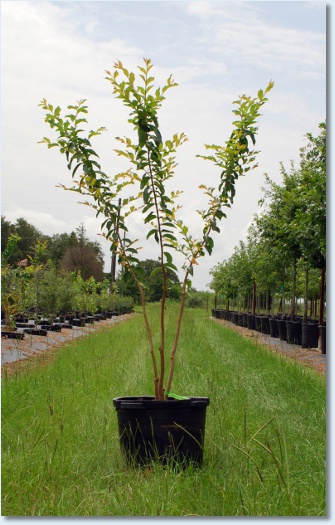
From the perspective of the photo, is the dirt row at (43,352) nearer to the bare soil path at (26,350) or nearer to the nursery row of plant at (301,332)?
the bare soil path at (26,350)

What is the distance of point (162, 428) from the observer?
341cm

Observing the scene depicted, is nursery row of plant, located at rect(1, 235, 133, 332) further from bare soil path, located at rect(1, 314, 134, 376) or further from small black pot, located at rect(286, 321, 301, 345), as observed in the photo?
small black pot, located at rect(286, 321, 301, 345)

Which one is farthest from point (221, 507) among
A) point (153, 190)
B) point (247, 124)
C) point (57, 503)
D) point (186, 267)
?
point (247, 124)

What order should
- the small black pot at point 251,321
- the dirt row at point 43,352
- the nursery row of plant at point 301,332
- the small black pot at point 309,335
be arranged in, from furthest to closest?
the small black pot at point 251,321 → the small black pot at point 309,335 → the nursery row of plant at point 301,332 → the dirt row at point 43,352

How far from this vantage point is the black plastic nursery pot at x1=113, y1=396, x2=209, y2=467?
11.2 feet

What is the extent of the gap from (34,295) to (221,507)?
12999 mm

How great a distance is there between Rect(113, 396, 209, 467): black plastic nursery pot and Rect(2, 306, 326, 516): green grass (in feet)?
0.33

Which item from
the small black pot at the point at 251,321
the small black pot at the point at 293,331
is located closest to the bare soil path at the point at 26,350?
the small black pot at the point at 293,331

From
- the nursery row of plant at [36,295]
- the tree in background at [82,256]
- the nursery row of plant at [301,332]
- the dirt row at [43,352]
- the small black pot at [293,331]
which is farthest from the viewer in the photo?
the tree in background at [82,256]

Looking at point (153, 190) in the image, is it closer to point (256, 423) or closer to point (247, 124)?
point (247, 124)

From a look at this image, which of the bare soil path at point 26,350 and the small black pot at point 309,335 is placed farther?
the small black pot at point 309,335

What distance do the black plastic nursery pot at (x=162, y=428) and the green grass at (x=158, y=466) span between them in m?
0.10

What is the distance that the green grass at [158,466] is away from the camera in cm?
285

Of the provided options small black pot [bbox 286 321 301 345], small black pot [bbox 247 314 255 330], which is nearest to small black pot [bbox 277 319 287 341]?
small black pot [bbox 286 321 301 345]
